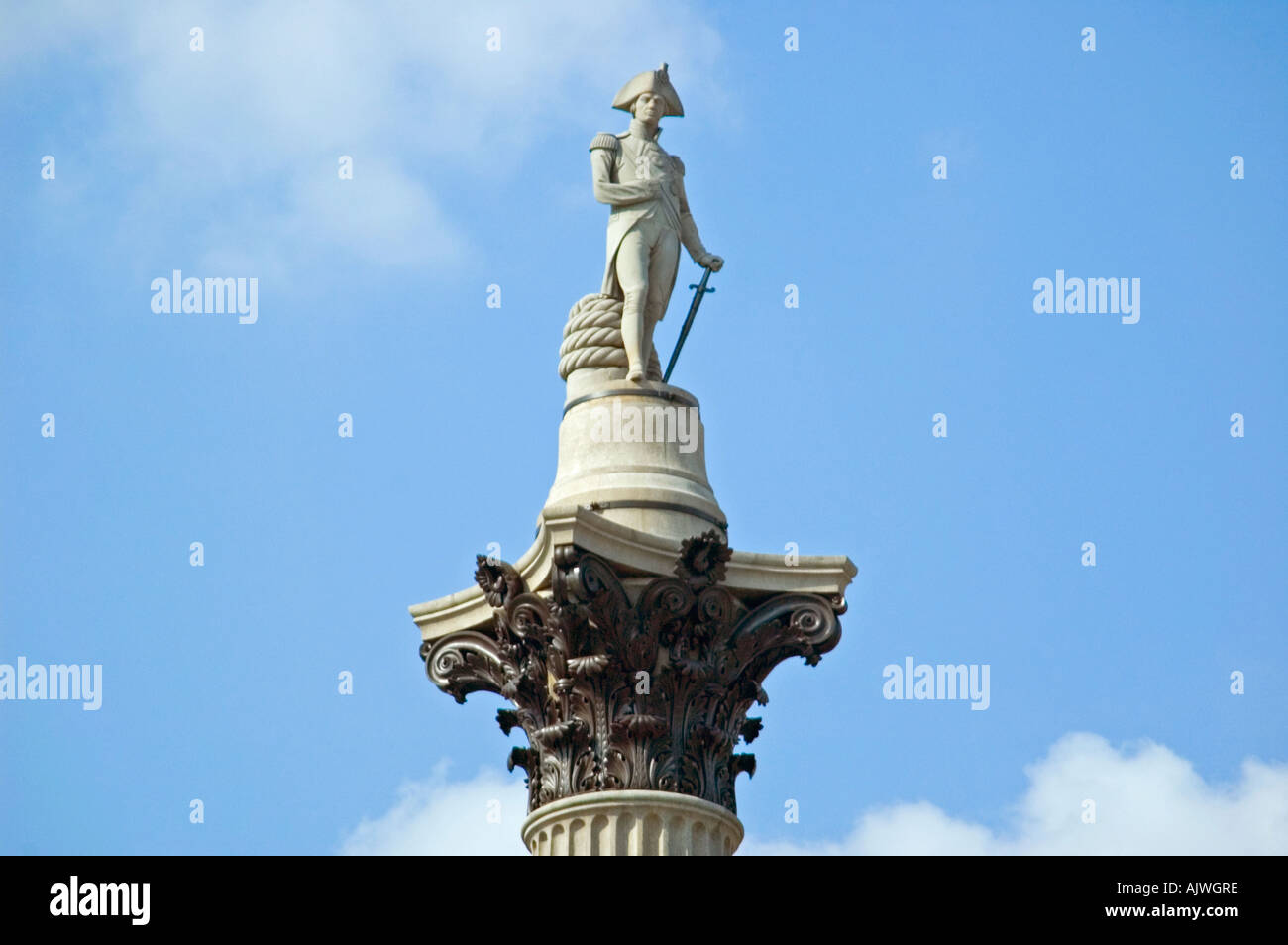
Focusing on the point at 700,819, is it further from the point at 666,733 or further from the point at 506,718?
the point at 506,718

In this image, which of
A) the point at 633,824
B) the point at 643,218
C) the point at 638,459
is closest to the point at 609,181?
the point at 643,218

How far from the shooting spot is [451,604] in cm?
2942

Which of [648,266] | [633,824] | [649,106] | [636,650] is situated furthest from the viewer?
[649,106]

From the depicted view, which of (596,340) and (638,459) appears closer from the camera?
(638,459)

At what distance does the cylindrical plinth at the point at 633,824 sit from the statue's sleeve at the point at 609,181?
24.4 ft

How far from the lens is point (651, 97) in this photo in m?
31.3

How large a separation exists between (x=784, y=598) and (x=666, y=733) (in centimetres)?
210

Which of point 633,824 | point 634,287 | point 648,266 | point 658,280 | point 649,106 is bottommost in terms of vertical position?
point 633,824

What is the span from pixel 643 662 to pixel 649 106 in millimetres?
7421

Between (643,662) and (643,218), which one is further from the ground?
(643,218)

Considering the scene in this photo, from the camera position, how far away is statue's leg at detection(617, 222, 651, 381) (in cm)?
3038

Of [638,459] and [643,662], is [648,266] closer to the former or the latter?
[638,459]

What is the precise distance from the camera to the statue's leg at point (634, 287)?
99.7 feet

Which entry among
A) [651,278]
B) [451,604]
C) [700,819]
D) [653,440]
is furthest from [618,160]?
[700,819]
